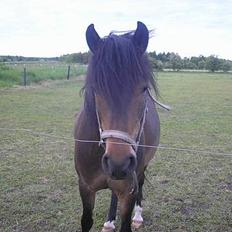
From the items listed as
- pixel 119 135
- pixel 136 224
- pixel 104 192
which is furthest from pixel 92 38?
pixel 104 192

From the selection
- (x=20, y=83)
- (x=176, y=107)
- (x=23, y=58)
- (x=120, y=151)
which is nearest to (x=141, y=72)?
(x=120, y=151)

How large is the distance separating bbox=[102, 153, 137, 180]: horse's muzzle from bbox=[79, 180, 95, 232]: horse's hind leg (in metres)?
0.98

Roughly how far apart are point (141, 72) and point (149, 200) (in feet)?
7.51

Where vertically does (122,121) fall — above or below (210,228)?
above

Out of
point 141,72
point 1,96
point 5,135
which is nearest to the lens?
point 141,72

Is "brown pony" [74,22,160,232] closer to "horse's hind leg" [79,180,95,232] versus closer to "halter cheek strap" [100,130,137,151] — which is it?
"halter cheek strap" [100,130,137,151]

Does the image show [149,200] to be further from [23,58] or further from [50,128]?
[23,58]

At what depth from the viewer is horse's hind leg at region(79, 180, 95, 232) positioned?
274 cm

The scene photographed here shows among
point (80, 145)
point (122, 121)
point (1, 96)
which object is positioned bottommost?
point (1, 96)

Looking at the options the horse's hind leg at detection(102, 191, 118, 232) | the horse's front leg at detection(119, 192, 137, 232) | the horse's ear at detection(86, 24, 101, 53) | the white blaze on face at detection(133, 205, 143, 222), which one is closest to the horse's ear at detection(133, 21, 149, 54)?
the horse's ear at detection(86, 24, 101, 53)

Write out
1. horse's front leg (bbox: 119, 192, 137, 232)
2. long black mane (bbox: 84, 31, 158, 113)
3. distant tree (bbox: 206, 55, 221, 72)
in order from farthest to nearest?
distant tree (bbox: 206, 55, 221, 72), horse's front leg (bbox: 119, 192, 137, 232), long black mane (bbox: 84, 31, 158, 113)

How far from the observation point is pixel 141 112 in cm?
201

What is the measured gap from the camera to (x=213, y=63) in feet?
162

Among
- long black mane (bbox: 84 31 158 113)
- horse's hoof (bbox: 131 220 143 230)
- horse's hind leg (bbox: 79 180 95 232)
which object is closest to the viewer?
long black mane (bbox: 84 31 158 113)
